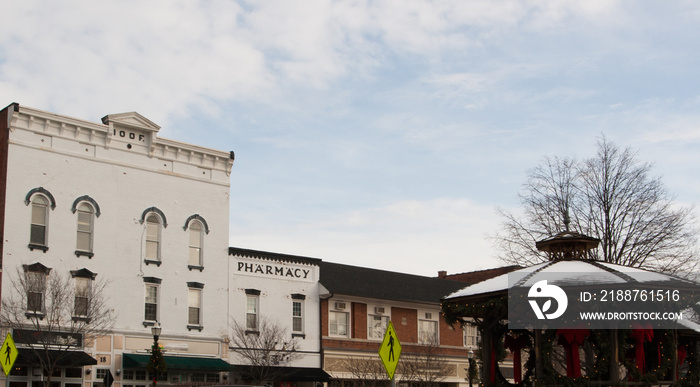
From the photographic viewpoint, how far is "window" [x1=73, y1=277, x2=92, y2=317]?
34463mm

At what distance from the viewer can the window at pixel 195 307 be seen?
39.2m

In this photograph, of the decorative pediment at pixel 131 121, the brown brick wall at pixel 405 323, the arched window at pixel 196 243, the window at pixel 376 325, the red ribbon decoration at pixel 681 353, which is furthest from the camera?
the brown brick wall at pixel 405 323

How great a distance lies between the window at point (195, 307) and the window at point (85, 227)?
553 centimetres

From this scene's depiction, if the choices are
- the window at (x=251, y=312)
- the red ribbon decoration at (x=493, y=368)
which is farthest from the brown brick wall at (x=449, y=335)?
the red ribbon decoration at (x=493, y=368)

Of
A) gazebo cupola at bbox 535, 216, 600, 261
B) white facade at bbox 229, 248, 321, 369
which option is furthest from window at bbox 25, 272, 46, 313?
gazebo cupola at bbox 535, 216, 600, 261

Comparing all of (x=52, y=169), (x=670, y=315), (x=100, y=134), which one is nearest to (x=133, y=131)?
(x=100, y=134)

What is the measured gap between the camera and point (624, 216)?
4253cm

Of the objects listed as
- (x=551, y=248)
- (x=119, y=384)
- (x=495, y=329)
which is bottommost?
(x=119, y=384)

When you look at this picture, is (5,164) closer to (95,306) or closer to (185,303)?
(95,306)

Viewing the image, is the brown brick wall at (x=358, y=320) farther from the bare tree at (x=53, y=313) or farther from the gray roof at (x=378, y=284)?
the bare tree at (x=53, y=313)

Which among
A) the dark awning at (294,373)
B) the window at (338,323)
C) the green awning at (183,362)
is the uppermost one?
the window at (338,323)

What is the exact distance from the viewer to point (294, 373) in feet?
135

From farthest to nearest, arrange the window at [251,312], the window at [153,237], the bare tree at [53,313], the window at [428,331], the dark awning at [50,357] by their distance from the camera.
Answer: the window at [428,331]
the window at [251,312]
the window at [153,237]
the bare tree at [53,313]
the dark awning at [50,357]

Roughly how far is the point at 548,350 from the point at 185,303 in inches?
877
